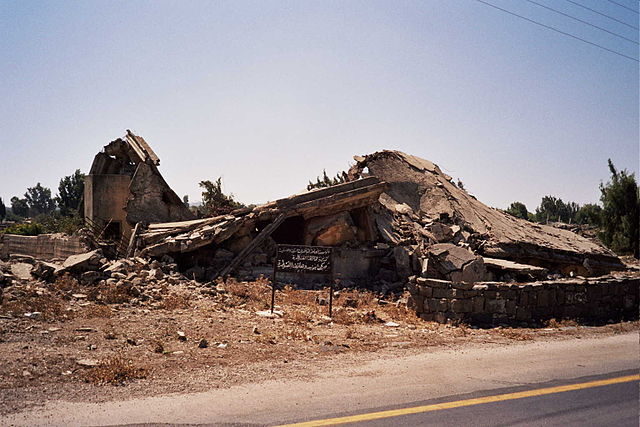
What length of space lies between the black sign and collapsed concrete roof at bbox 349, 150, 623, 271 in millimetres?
6131

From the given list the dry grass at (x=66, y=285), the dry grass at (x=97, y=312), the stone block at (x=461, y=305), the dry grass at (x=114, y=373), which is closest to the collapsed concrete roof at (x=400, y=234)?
the stone block at (x=461, y=305)

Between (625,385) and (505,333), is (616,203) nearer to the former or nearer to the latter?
(505,333)

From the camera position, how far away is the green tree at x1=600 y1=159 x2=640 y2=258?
3067cm

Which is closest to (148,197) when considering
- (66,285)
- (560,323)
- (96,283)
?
(96,283)

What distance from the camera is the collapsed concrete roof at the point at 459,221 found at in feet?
57.1

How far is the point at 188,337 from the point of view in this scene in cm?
898

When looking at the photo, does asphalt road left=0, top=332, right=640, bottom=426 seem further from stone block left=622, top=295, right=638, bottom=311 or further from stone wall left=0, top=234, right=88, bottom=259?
stone wall left=0, top=234, right=88, bottom=259

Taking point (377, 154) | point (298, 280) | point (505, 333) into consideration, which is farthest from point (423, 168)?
point (505, 333)

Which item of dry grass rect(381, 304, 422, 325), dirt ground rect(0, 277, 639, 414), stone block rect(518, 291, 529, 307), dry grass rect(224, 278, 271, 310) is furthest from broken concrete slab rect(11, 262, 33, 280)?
stone block rect(518, 291, 529, 307)

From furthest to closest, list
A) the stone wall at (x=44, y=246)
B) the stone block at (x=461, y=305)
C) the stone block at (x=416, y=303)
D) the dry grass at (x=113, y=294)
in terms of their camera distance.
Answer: the stone wall at (x=44, y=246) → the dry grass at (x=113, y=294) → the stone block at (x=416, y=303) → the stone block at (x=461, y=305)

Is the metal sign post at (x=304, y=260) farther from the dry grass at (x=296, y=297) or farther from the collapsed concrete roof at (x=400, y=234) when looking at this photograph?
the collapsed concrete roof at (x=400, y=234)

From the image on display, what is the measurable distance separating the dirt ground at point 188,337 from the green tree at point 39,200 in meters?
90.8

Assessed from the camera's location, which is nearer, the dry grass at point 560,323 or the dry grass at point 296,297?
the dry grass at point 560,323

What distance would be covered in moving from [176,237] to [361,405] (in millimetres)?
10931
